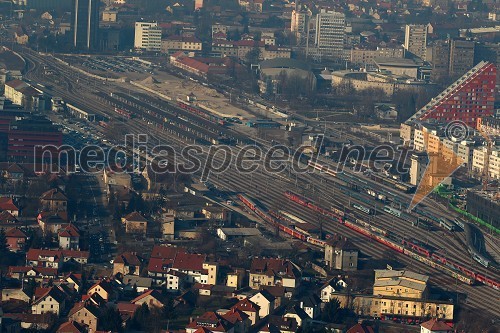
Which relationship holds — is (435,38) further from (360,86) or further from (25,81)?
(25,81)

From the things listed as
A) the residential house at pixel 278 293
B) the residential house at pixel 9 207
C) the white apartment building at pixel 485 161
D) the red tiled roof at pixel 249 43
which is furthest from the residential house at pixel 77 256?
the red tiled roof at pixel 249 43

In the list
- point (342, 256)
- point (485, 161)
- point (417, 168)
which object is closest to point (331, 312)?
point (342, 256)

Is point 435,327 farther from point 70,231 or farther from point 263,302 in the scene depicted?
point 70,231

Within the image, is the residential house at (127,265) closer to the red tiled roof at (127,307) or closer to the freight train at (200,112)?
the red tiled roof at (127,307)

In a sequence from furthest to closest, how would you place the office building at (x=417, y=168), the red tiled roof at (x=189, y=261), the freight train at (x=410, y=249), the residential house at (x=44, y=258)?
the office building at (x=417, y=168)
the freight train at (x=410, y=249)
the residential house at (x=44, y=258)
the red tiled roof at (x=189, y=261)

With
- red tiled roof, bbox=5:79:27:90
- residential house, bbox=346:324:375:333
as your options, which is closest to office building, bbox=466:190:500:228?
Answer: residential house, bbox=346:324:375:333

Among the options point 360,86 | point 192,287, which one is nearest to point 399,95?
point 360,86
